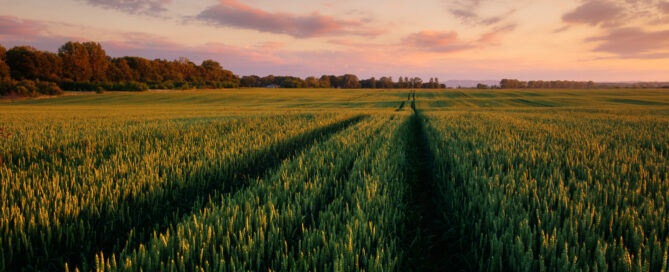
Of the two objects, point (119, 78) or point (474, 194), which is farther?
point (119, 78)

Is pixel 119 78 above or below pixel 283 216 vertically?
above

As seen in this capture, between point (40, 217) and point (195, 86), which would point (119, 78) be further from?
point (40, 217)

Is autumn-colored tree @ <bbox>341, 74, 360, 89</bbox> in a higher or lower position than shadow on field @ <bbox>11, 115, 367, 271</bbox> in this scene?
higher

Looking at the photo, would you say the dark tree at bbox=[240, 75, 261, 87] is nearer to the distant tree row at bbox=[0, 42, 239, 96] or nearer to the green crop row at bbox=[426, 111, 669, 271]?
the distant tree row at bbox=[0, 42, 239, 96]

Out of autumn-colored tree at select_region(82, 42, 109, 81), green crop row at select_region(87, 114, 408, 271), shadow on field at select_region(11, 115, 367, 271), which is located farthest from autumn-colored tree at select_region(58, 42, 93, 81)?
green crop row at select_region(87, 114, 408, 271)

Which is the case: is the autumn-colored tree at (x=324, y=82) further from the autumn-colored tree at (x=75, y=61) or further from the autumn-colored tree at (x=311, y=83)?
the autumn-colored tree at (x=75, y=61)

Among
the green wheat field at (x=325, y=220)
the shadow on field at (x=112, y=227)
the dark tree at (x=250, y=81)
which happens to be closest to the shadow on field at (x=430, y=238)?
the green wheat field at (x=325, y=220)

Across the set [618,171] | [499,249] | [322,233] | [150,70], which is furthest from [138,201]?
[150,70]

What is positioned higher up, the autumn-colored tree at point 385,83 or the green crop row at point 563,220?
the autumn-colored tree at point 385,83

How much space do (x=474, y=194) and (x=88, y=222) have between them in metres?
4.12

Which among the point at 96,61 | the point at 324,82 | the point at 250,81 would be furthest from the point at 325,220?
the point at 250,81

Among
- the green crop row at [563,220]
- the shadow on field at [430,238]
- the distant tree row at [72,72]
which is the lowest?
the shadow on field at [430,238]

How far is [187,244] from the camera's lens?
1877 millimetres

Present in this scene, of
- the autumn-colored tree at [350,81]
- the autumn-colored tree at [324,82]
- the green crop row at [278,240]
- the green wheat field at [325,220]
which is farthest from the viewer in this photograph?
the autumn-colored tree at [350,81]
